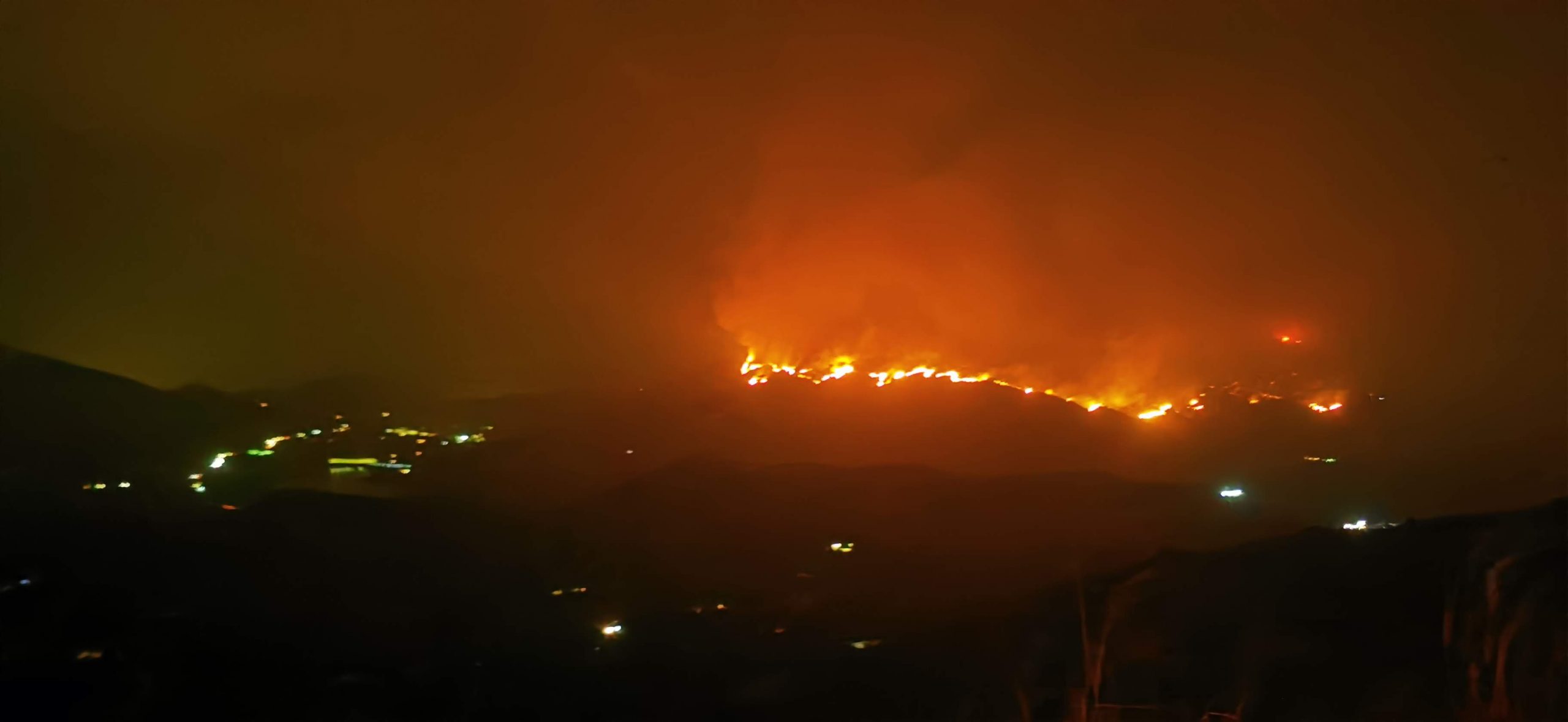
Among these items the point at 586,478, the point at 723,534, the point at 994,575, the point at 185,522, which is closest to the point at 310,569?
the point at 185,522

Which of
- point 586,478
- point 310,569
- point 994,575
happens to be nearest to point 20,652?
point 310,569

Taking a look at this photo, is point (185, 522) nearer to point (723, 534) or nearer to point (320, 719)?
point (320, 719)

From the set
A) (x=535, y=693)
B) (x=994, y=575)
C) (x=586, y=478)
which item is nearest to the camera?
(x=535, y=693)

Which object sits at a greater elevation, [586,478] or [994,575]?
[586,478]

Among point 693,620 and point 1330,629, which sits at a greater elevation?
point 1330,629

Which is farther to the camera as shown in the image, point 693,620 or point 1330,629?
point 693,620

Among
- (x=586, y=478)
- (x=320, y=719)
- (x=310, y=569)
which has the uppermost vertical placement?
(x=586, y=478)

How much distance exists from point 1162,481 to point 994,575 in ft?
7.01

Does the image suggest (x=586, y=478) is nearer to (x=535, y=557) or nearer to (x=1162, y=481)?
(x=535, y=557)

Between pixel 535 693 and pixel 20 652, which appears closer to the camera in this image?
pixel 20 652

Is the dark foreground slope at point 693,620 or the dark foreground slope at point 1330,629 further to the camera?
the dark foreground slope at point 693,620

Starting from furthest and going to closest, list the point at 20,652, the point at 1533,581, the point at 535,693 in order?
the point at 535,693 < the point at 20,652 < the point at 1533,581

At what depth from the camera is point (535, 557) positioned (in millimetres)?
8141

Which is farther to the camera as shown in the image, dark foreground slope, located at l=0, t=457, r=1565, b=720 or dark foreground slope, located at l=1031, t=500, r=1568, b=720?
dark foreground slope, located at l=0, t=457, r=1565, b=720
